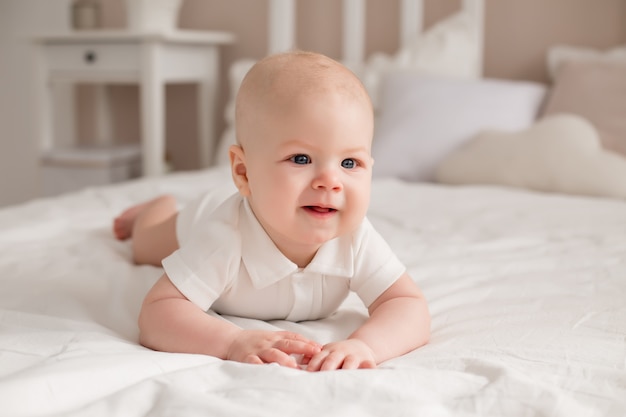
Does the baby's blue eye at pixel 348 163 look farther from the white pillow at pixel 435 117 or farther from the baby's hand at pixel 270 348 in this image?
the white pillow at pixel 435 117

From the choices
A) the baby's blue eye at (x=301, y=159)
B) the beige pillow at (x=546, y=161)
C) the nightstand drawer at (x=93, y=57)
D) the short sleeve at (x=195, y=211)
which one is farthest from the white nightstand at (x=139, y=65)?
the baby's blue eye at (x=301, y=159)

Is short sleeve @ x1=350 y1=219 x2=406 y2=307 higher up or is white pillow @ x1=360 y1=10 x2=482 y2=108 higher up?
white pillow @ x1=360 y1=10 x2=482 y2=108

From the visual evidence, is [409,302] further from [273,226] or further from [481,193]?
[481,193]

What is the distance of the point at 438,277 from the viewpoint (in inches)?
43.6

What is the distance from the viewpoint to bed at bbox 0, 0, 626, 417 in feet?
2.03

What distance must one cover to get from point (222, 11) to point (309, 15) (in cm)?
37

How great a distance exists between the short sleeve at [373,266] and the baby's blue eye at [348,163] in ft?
0.38

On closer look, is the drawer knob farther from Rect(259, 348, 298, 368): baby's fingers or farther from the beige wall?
Rect(259, 348, 298, 368): baby's fingers

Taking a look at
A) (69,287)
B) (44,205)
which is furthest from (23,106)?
(69,287)

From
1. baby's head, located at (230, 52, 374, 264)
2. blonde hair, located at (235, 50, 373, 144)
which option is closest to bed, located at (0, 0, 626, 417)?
baby's head, located at (230, 52, 374, 264)

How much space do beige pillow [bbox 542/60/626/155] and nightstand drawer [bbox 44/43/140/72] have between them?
1.31 meters

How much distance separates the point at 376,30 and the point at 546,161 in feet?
3.71

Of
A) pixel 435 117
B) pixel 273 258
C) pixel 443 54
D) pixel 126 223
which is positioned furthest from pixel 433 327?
pixel 443 54

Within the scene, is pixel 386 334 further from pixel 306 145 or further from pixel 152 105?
pixel 152 105
